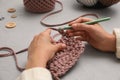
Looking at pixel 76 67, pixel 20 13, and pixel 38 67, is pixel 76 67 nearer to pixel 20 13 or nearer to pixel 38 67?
pixel 38 67

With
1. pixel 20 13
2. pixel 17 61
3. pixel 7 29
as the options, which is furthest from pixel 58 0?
pixel 17 61

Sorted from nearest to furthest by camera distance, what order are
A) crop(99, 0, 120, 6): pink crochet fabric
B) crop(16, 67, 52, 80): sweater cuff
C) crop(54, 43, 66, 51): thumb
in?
crop(16, 67, 52, 80): sweater cuff, crop(54, 43, 66, 51): thumb, crop(99, 0, 120, 6): pink crochet fabric

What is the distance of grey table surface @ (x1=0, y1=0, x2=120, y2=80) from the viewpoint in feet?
1.96

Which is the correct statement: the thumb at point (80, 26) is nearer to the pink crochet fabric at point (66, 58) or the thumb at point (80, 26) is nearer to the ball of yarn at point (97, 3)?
the pink crochet fabric at point (66, 58)

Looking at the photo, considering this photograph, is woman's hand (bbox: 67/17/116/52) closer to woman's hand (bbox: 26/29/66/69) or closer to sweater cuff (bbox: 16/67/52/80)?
woman's hand (bbox: 26/29/66/69)

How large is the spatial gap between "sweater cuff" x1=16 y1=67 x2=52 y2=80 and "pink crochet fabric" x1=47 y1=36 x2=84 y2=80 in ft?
0.13

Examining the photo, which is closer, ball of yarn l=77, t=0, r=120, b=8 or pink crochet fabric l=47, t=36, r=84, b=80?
pink crochet fabric l=47, t=36, r=84, b=80

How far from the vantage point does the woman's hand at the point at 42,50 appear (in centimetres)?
58

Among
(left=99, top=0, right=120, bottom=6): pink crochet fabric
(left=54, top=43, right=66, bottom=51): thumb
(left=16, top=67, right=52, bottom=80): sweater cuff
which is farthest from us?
(left=99, top=0, right=120, bottom=6): pink crochet fabric

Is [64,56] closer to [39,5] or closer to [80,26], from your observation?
[80,26]

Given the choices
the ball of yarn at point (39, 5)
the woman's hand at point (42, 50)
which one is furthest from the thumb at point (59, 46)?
the ball of yarn at point (39, 5)

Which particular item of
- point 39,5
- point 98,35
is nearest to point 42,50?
point 98,35

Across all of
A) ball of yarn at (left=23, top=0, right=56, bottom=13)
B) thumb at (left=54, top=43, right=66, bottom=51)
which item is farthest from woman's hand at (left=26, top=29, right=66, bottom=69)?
ball of yarn at (left=23, top=0, right=56, bottom=13)

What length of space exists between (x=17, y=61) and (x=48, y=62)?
0.09 meters
